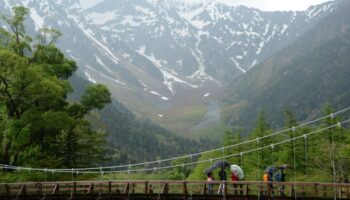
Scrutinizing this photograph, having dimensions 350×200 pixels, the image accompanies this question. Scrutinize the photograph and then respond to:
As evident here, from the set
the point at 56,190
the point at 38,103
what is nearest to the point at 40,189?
the point at 56,190

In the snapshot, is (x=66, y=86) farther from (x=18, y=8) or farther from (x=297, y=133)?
(x=297, y=133)

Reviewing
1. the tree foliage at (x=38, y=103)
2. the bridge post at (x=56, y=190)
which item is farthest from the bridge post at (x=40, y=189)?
the tree foliage at (x=38, y=103)

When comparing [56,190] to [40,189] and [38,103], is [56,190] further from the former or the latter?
[38,103]

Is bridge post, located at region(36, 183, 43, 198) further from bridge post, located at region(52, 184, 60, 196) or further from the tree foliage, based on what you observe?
the tree foliage

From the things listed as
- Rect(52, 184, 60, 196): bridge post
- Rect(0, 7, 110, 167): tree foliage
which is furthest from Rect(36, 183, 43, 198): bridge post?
Rect(0, 7, 110, 167): tree foliage

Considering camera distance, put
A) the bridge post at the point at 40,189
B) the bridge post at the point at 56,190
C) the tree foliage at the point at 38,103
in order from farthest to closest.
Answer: the tree foliage at the point at 38,103 → the bridge post at the point at 56,190 → the bridge post at the point at 40,189

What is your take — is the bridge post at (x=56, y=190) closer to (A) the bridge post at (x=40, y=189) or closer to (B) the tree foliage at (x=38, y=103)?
(A) the bridge post at (x=40, y=189)

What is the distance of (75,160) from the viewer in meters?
44.7

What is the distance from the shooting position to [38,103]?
3781cm

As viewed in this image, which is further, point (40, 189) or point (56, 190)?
point (56, 190)

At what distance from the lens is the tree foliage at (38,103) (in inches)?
1404

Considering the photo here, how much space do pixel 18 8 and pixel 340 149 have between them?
3194 cm

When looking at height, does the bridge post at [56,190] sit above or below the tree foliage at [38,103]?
below

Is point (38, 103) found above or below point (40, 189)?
above
